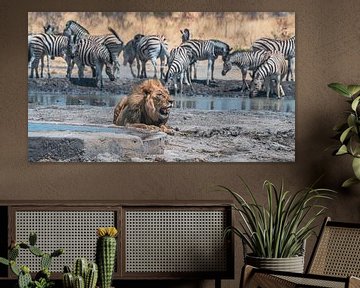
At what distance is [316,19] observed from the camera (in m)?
6.53

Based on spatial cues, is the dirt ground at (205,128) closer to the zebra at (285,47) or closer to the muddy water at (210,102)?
the muddy water at (210,102)

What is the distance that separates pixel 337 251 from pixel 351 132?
3.85 feet

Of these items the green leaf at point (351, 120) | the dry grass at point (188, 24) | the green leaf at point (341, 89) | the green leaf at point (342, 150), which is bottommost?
the green leaf at point (342, 150)

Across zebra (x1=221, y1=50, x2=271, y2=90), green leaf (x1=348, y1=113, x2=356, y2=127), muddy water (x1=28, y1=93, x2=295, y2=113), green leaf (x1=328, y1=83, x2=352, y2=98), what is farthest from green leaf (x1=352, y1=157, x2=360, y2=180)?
zebra (x1=221, y1=50, x2=271, y2=90)

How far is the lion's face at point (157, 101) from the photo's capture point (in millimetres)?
6543

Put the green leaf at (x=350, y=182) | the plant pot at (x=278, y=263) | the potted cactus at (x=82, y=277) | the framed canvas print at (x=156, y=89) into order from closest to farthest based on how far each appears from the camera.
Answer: the potted cactus at (x=82, y=277) → the plant pot at (x=278, y=263) → the green leaf at (x=350, y=182) → the framed canvas print at (x=156, y=89)

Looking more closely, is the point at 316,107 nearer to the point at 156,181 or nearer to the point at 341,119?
the point at 341,119

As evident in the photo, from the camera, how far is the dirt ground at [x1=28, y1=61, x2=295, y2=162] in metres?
6.50

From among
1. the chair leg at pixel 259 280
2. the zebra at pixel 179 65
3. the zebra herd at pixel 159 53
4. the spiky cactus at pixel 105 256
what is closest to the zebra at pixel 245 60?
the zebra herd at pixel 159 53

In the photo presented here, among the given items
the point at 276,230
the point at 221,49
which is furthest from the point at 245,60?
the point at 276,230

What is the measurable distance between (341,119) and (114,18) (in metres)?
1.87

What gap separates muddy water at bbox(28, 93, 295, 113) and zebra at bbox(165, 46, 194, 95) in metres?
0.11

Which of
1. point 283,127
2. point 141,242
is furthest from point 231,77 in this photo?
point 141,242

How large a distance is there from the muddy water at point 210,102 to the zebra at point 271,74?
2.5 inches
